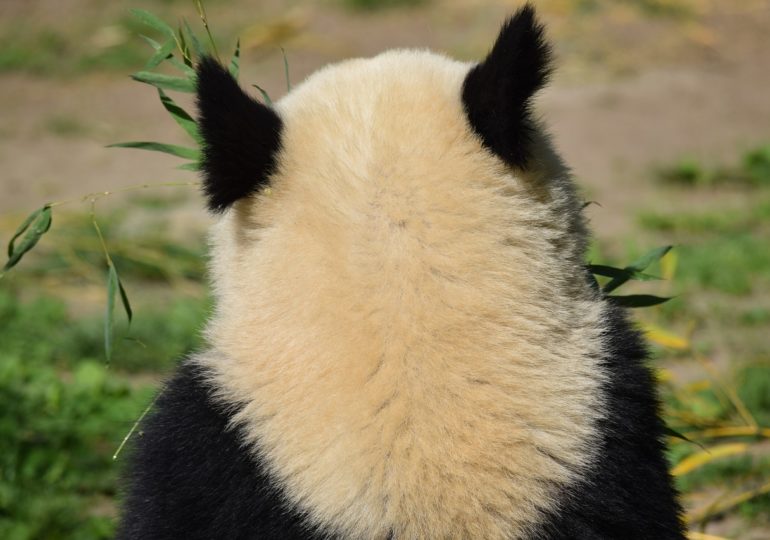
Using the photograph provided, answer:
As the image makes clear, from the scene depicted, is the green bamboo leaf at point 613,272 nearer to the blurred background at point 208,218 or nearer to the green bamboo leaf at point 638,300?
the green bamboo leaf at point 638,300

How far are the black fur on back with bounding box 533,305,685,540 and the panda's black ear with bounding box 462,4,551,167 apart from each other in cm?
38

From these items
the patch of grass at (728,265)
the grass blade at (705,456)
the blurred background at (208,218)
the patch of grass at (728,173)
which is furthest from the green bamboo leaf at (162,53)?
the patch of grass at (728,173)

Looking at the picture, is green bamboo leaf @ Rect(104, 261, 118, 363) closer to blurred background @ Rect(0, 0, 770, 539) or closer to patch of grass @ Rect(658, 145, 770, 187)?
blurred background @ Rect(0, 0, 770, 539)

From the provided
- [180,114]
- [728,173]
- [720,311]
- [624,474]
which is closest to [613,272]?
[624,474]

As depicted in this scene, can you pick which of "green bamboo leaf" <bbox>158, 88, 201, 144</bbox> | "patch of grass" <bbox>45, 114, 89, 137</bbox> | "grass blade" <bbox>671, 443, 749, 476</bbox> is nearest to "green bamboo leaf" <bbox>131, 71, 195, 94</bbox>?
"green bamboo leaf" <bbox>158, 88, 201, 144</bbox>

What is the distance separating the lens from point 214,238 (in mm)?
1936

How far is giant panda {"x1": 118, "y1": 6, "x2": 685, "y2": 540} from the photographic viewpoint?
5.26ft

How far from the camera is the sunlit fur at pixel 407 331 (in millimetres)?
1600

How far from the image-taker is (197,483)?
175 centimetres

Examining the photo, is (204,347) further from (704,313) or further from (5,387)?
(704,313)

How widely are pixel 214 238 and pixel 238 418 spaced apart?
0.38 m

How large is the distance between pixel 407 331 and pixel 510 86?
410mm

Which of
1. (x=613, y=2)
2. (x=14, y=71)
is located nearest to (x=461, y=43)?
(x=613, y=2)

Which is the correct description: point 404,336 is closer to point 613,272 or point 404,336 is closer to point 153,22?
point 613,272
